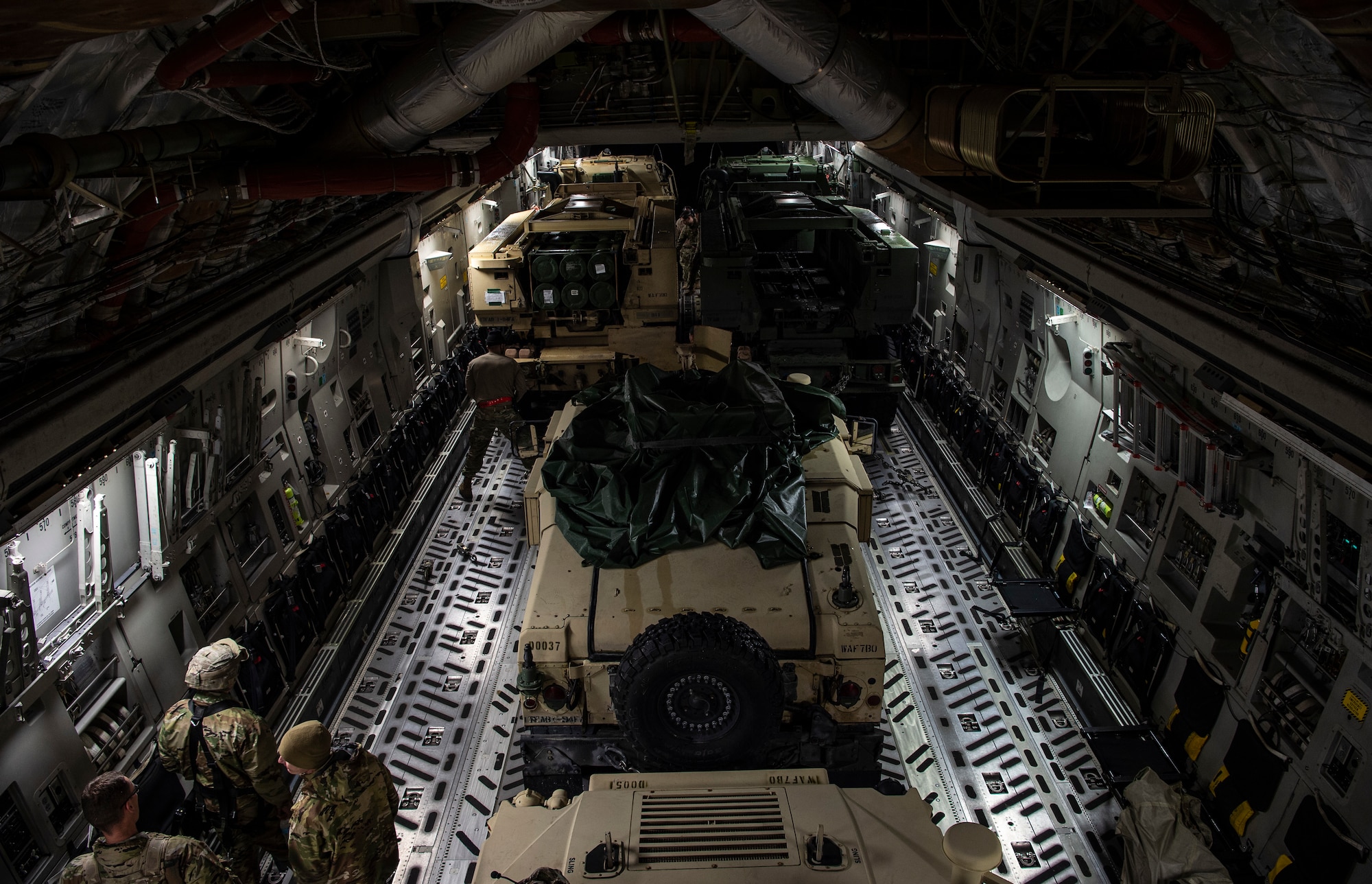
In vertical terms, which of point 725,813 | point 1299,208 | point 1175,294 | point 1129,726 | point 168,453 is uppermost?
point 1299,208

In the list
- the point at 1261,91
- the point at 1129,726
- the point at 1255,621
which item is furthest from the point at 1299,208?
the point at 1129,726

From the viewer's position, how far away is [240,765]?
4418 millimetres

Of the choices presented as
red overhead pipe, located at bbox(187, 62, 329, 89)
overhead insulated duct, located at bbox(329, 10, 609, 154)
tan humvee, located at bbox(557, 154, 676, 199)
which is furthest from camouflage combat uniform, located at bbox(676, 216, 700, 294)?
red overhead pipe, located at bbox(187, 62, 329, 89)

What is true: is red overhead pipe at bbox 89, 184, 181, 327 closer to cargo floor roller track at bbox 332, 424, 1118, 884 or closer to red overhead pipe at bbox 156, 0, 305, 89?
red overhead pipe at bbox 156, 0, 305, 89

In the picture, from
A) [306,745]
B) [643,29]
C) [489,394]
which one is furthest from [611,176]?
[306,745]

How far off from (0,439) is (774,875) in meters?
3.55

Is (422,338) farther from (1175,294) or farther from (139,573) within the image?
(1175,294)

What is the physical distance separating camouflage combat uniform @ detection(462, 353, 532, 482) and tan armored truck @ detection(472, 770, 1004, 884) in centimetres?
562

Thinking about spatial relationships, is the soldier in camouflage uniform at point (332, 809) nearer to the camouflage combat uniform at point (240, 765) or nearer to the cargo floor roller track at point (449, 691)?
the camouflage combat uniform at point (240, 765)

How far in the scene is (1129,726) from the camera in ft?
18.1

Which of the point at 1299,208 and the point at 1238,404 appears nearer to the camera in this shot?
the point at 1299,208

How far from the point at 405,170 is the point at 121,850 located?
3.95m

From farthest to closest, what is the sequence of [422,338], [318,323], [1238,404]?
[422,338]
[318,323]
[1238,404]

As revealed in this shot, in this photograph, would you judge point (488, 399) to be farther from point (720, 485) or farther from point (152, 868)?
point (152, 868)
